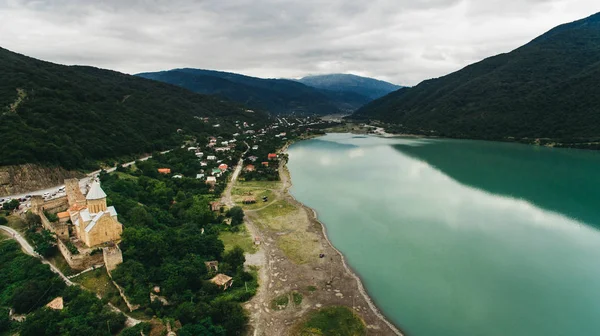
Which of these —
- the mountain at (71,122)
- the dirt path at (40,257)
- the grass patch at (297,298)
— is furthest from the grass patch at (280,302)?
the mountain at (71,122)

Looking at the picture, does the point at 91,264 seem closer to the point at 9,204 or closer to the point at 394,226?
the point at 9,204

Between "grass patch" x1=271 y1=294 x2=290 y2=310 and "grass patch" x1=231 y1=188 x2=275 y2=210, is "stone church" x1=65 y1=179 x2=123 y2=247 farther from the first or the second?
"grass patch" x1=231 y1=188 x2=275 y2=210

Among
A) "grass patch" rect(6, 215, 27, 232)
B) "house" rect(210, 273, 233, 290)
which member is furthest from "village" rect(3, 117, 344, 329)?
"grass patch" rect(6, 215, 27, 232)

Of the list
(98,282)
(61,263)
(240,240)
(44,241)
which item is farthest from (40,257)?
(240,240)

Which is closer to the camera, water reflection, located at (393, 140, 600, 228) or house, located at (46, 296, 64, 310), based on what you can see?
house, located at (46, 296, 64, 310)

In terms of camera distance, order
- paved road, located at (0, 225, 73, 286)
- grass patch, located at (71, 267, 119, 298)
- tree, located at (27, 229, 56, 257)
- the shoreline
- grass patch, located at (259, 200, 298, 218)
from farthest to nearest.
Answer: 1. grass patch, located at (259, 200, 298, 218)
2. tree, located at (27, 229, 56, 257)
3. paved road, located at (0, 225, 73, 286)
4. the shoreline
5. grass patch, located at (71, 267, 119, 298)

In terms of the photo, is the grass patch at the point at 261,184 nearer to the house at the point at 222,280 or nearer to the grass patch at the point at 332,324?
the house at the point at 222,280
